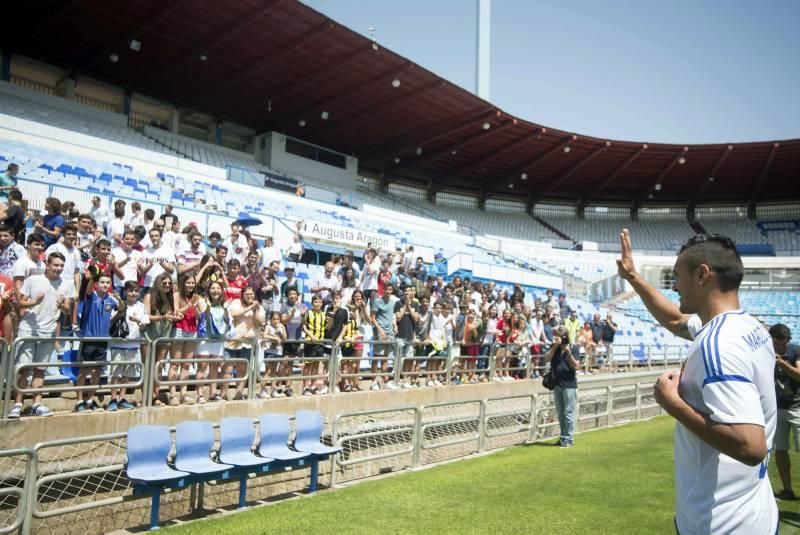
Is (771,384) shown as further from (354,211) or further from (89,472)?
(354,211)

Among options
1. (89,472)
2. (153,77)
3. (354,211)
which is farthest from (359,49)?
(89,472)

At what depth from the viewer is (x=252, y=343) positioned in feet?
28.3

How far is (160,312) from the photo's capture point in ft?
26.2

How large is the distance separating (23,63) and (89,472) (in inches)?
1013

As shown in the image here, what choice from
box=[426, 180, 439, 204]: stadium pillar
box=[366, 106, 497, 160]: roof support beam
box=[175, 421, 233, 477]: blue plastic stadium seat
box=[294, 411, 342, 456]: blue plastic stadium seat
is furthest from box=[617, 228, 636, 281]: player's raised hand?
box=[426, 180, 439, 204]: stadium pillar

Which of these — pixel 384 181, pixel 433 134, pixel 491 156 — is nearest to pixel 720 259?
pixel 433 134

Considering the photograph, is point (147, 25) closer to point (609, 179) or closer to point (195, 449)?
point (195, 449)

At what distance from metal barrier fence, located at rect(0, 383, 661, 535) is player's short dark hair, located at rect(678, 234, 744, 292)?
5116 millimetres

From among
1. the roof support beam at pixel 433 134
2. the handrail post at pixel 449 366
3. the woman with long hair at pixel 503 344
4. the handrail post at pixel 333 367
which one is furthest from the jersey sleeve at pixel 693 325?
the roof support beam at pixel 433 134

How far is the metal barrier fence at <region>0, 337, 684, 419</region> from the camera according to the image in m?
6.54

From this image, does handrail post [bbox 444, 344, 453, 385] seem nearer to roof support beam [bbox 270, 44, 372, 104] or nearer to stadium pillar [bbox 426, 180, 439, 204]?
roof support beam [bbox 270, 44, 372, 104]

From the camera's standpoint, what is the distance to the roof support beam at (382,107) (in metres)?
28.8

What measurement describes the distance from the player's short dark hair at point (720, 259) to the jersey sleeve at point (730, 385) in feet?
0.99

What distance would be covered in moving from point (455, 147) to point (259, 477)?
3104cm
